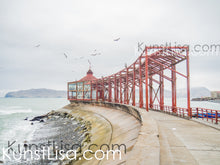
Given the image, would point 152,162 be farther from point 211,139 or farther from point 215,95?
point 215,95

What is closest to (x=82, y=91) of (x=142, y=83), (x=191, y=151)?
(x=142, y=83)

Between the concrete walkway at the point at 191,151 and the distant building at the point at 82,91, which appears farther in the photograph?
the distant building at the point at 82,91

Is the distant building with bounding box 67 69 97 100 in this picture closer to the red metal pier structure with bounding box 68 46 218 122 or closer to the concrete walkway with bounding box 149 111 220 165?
the red metal pier structure with bounding box 68 46 218 122

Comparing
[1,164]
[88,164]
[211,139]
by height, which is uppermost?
[211,139]

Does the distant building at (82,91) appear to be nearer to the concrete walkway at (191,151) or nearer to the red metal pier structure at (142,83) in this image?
the red metal pier structure at (142,83)

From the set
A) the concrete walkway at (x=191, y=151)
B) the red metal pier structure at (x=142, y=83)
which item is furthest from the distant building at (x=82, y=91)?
the concrete walkway at (x=191, y=151)

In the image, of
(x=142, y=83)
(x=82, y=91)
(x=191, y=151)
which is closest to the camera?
(x=191, y=151)

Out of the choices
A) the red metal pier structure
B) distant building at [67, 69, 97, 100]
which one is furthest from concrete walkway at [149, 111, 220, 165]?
distant building at [67, 69, 97, 100]

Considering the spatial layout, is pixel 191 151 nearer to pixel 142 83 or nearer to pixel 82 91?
pixel 142 83

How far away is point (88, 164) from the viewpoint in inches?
303

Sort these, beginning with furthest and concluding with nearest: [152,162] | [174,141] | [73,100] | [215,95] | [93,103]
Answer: [215,95], [73,100], [93,103], [174,141], [152,162]

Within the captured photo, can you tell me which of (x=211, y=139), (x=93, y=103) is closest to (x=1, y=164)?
(x=211, y=139)

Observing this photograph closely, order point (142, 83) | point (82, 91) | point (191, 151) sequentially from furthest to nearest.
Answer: point (82, 91), point (142, 83), point (191, 151)

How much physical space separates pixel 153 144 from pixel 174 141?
8.18ft
